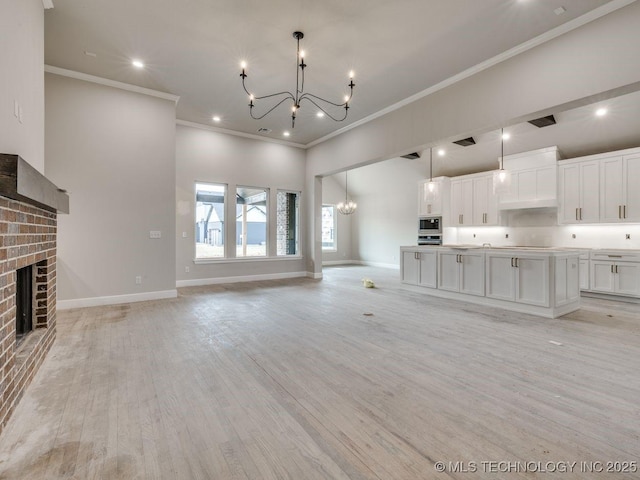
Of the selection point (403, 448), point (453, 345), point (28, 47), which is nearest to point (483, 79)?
point (453, 345)

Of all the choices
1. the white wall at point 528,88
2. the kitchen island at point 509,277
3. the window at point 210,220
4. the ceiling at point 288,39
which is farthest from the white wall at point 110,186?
the kitchen island at point 509,277

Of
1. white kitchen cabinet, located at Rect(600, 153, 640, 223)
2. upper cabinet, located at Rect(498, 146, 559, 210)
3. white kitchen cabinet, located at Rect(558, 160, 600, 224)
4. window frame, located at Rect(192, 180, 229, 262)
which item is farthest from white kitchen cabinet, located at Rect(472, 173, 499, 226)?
window frame, located at Rect(192, 180, 229, 262)

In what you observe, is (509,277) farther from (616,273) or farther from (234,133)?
(234,133)

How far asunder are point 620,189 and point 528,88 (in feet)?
12.3

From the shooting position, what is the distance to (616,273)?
5.82 m

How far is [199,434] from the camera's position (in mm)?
1824

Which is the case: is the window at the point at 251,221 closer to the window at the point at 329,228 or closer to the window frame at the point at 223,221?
the window frame at the point at 223,221

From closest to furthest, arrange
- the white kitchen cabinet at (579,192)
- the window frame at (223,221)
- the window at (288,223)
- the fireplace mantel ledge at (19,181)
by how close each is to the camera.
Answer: the fireplace mantel ledge at (19,181) → the white kitchen cabinet at (579,192) → the window frame at (223,221) → the window at (288,223)

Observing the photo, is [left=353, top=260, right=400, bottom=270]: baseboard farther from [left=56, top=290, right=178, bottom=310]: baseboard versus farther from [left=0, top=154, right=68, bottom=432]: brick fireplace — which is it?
[left=0, top=154, right=68, bottom=432]: brick fireplace

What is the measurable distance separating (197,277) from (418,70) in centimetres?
594

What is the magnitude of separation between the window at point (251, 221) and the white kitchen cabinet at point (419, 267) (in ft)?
11.7

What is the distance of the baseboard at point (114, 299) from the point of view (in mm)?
4805

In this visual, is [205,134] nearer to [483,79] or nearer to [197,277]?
[197,277]

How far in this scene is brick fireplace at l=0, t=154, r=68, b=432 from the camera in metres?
1.90
